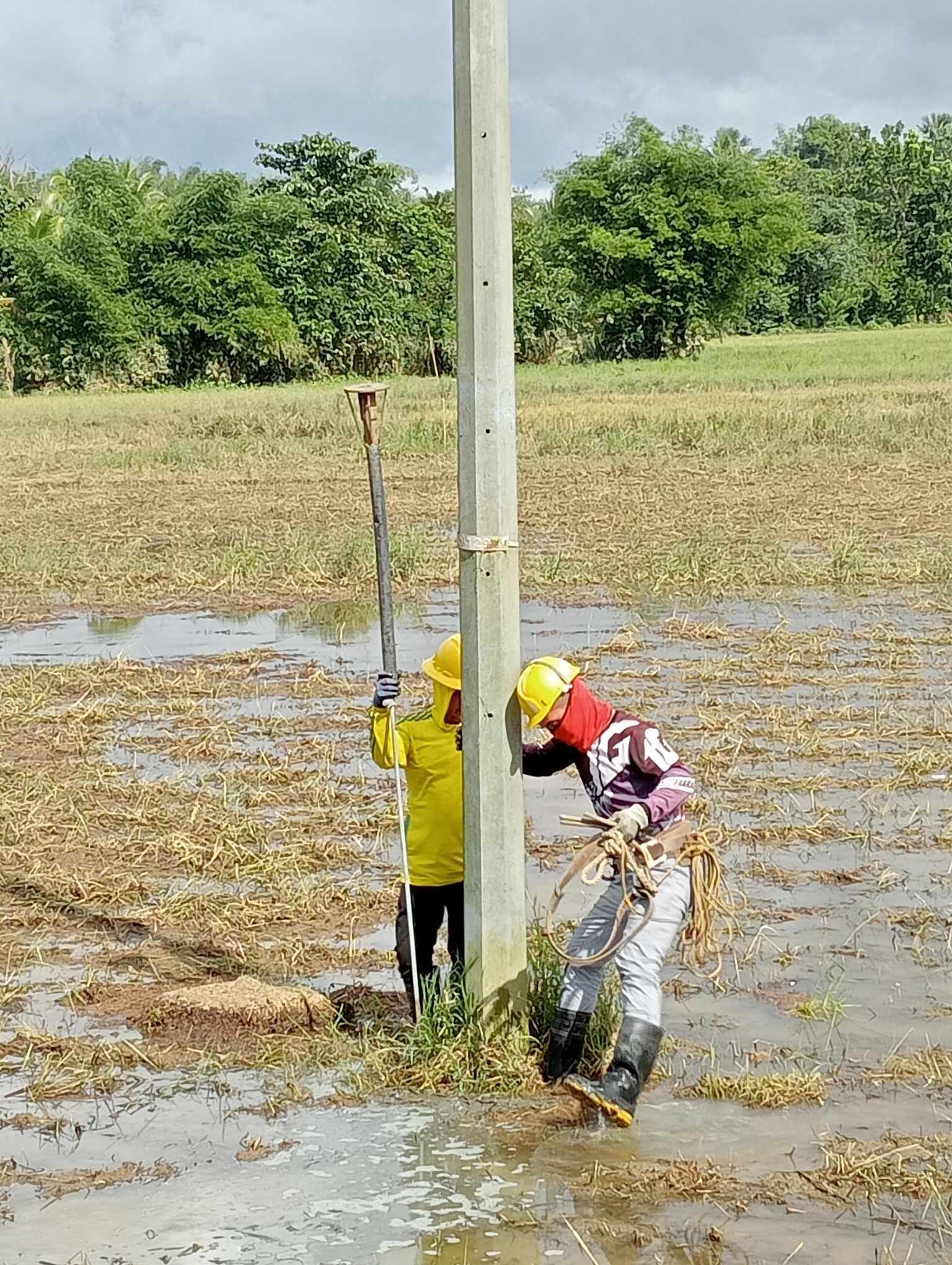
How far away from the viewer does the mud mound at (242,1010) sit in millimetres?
5484

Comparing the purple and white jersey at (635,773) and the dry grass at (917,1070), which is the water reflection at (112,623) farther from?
the dry grass at (917,1070)

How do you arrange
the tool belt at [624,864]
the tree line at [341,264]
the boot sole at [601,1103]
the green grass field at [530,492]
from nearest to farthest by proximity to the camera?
the boot sole at [601,1103]
the tool belt at [624,864]
the green grass field at [530,492]
the tree line at [341,264]

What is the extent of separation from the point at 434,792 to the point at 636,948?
3.04ft

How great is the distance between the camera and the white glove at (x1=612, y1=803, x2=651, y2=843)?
15.8 ft

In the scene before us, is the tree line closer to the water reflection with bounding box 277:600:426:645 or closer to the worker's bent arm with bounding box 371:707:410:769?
the water reflection with bounding box 277:600:426:645

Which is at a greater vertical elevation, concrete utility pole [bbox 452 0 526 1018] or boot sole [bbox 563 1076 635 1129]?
concrete utility pole [bbox 452 0 526 1018]

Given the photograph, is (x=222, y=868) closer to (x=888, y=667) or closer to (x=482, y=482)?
(x=482, y=482)

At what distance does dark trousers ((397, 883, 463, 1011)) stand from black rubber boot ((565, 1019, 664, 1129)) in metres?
0.82

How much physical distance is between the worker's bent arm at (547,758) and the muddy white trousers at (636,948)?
39cm

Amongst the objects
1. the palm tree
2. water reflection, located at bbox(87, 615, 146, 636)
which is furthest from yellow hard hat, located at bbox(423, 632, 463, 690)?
the palm tree

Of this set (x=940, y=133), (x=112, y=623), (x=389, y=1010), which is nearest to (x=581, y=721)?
(x=389, y=1010)

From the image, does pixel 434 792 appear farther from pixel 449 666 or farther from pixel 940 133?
pixel 940 133

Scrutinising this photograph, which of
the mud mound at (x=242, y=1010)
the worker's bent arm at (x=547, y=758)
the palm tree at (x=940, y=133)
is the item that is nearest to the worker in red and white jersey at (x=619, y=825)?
the worker's bent arm at (x=547, y=758)

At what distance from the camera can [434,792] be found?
18.1 ft
